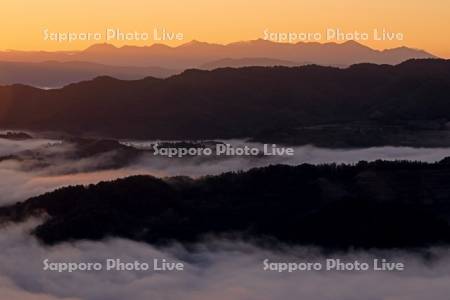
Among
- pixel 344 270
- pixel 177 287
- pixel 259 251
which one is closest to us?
pixel 177 287

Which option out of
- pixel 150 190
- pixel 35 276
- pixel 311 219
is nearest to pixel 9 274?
pixel 35 276

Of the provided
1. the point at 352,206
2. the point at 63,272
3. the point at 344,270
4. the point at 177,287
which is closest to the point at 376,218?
the point at 352,206

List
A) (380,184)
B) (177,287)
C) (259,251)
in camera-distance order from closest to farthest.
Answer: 1. (177,287)
2. (259,251)
3. (380,184)

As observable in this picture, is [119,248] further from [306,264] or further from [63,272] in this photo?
[306,264]

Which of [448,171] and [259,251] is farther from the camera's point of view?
[448,171]

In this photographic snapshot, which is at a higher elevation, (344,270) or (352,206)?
(352,206)

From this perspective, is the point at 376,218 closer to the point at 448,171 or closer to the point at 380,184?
the point at 380,184
